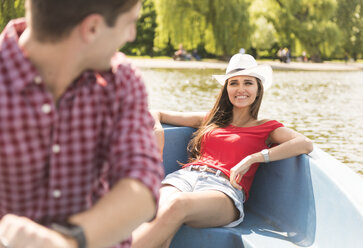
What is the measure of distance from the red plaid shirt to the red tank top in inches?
52.7

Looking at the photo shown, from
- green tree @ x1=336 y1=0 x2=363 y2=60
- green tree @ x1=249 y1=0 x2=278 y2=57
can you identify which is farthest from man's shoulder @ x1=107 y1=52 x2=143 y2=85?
green tree @ x1=336 y1=0 x2=363 y2=60

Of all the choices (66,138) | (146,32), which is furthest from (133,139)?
(146,32)

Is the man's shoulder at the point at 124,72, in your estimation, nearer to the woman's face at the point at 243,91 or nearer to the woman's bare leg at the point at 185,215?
the woman's bare leg at the point at 185,215

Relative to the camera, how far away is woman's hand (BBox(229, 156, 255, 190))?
195 centimetres

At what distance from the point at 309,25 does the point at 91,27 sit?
19964mm

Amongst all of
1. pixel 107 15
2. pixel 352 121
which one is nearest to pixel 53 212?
pixel 107 15

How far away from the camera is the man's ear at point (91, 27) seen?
2.09 ft

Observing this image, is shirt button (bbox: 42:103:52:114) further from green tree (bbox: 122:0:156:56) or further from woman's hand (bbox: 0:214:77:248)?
green tree (bbox: 122:0:156:56)

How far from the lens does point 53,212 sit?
2.42 ft

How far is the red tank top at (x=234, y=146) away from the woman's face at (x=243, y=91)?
13 cm

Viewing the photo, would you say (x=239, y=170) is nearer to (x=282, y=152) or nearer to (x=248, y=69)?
(x=282, y=152)

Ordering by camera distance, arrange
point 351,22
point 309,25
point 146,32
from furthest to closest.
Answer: point 146,32 → point 351,22 → point 309,25

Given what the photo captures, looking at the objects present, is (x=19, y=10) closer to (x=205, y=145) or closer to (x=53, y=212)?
(x=205, y=145)

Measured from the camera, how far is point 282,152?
2016 mm
